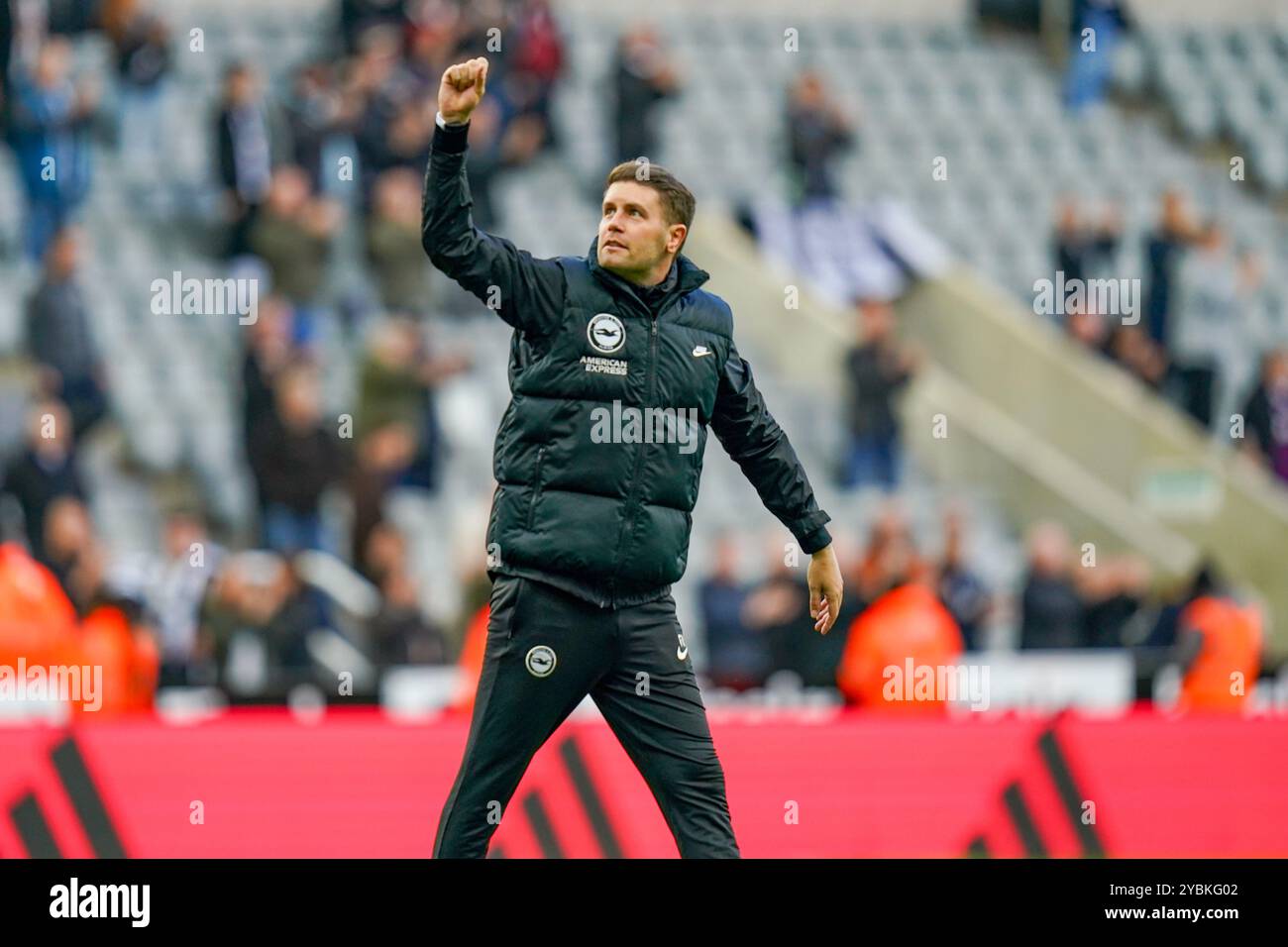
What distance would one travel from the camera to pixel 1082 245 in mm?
17281

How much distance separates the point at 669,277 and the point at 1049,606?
8.38m

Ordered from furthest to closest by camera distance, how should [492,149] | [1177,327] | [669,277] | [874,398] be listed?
[1177,327] < [492,149] < [874,398] < [669,277]

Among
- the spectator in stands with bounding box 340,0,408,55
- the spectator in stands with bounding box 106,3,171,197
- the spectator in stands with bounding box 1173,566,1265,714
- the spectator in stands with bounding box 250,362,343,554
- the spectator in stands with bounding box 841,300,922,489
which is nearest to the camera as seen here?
the spectator in stands with bounding box 1173,566,1265,714

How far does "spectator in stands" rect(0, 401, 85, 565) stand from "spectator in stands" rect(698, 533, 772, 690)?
152 inches

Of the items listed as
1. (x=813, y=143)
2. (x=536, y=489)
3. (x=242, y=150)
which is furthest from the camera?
(x=813, y=143)

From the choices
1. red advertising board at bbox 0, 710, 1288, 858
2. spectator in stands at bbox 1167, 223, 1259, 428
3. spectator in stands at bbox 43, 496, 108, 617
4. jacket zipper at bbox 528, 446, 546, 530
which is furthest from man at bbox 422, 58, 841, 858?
spectator in stands at bbox 1167, 223, 1259, 428

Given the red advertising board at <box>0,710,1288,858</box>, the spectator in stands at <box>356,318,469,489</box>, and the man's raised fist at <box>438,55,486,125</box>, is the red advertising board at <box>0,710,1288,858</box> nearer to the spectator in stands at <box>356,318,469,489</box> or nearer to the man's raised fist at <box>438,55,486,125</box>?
the man's raised fist at <box>438,55,486,125</box>

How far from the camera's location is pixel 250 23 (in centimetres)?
1875

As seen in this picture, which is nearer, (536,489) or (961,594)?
(536,489)

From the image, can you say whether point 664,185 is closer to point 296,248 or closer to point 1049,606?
point 1049,606

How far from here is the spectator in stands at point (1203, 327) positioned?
17406 millimetres

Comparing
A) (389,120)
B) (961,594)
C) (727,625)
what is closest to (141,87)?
(389,120)

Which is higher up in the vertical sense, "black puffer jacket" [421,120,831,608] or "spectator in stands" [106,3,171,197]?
"spectator in stands" [106,3,171,197]

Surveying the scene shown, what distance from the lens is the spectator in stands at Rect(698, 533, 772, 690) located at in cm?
1313
